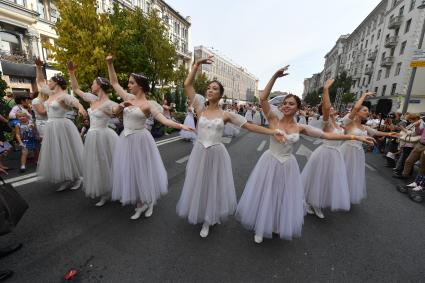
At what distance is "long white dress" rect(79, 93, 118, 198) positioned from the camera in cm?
374

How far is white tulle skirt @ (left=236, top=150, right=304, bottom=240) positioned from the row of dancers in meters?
0.01

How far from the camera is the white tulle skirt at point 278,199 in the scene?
2.93 metres

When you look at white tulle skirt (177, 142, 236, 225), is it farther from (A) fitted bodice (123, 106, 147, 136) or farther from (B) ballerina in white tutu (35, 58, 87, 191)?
(B) ballerina in white tutu (35, 58, 87, 191)

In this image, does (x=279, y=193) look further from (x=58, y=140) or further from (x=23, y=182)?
(x=23, y=182)

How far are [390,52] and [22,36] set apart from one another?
50035 mm

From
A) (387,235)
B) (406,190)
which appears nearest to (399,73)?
(406,190)

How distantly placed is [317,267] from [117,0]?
122 ft

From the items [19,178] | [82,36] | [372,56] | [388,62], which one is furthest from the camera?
[372,56]

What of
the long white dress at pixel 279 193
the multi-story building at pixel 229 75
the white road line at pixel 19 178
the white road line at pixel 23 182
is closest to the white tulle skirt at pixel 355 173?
the long white dress at pixel 279 193

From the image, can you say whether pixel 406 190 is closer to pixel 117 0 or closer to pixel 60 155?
pixel 60 155

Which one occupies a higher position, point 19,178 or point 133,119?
point 133,119

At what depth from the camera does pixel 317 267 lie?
2721 mm

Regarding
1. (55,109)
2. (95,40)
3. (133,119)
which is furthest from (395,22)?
(55,109)

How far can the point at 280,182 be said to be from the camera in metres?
2.95
